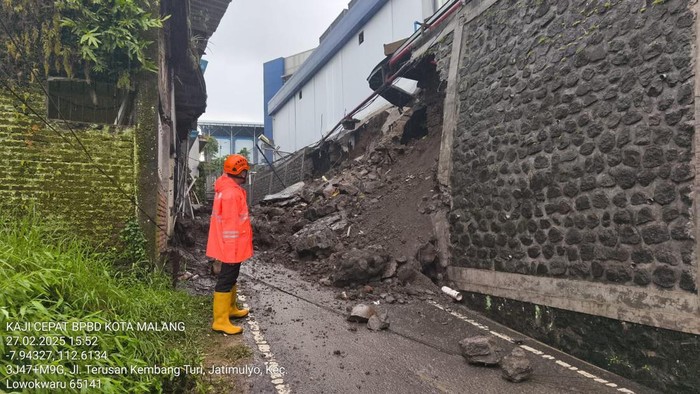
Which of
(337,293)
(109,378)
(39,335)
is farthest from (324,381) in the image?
(337,293)

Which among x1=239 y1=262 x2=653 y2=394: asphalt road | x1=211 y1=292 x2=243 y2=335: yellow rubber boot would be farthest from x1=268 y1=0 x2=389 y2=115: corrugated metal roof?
x1=211 y1=292 x2=243 y2=335: yellow rubber boot

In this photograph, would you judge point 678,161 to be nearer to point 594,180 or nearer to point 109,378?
point 594,180

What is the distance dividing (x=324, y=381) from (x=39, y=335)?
6.87ft

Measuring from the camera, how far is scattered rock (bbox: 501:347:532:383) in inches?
144

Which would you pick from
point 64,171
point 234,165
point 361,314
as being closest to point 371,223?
point 361,314

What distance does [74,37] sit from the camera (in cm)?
494

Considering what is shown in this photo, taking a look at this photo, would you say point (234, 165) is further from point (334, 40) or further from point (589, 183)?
point (334, 40)

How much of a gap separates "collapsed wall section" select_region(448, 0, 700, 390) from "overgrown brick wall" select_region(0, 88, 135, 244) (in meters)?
5.02

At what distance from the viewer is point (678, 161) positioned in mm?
3725

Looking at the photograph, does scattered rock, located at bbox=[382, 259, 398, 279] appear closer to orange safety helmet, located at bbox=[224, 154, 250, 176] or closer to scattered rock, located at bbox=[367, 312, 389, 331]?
scattered rock, located at bbox=[367, 312, 389, 331]

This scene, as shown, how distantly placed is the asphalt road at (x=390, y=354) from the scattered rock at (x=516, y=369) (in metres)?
0.06

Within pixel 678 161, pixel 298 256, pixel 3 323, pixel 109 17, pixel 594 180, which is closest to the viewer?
pixel 3 323

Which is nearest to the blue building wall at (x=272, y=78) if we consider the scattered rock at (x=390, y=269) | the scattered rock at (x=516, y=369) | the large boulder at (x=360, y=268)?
the large boulder at (x=360, y=268)

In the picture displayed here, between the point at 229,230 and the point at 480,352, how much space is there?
289 centimetres
